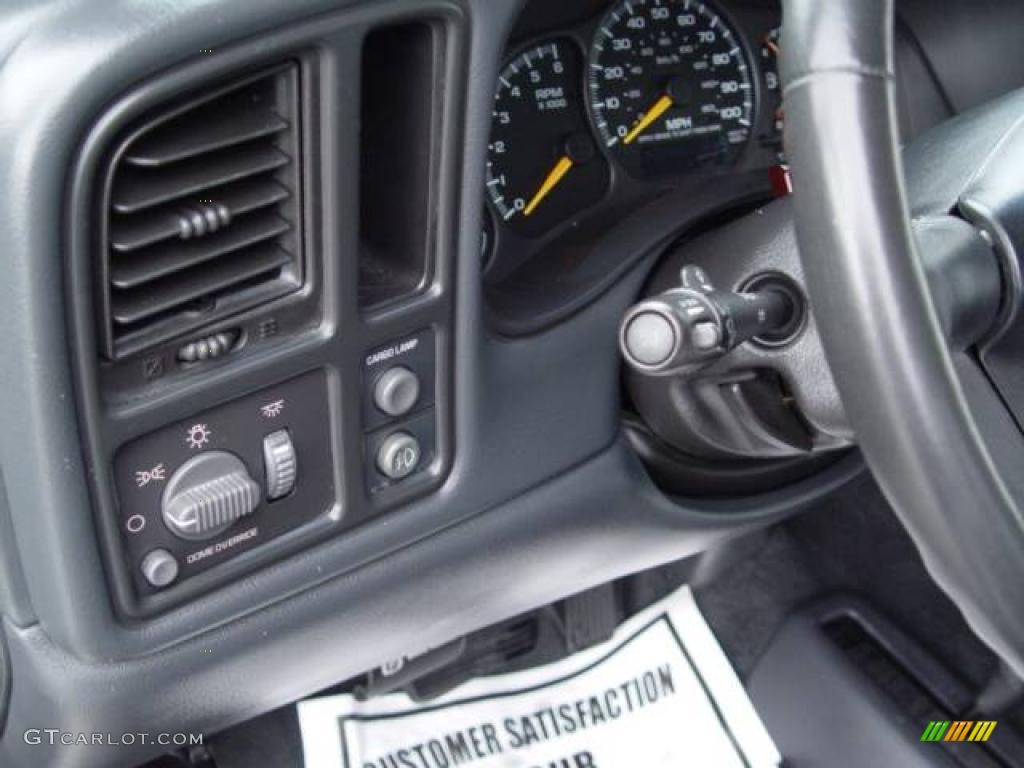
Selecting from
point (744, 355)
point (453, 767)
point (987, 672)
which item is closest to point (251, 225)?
point (744, 355)

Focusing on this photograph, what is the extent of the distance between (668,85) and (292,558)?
506 millimetres

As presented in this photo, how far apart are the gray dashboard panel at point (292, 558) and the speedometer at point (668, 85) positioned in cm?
15

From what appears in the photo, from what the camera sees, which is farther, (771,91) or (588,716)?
(588,716)

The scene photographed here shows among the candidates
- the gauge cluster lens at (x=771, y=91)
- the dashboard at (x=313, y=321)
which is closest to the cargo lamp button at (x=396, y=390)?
the dashboard at (x=313, y=321)

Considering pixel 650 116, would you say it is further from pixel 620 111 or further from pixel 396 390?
pixel 396 390

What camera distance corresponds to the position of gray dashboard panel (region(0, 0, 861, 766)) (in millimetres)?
742

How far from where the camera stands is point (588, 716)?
4.80 ft

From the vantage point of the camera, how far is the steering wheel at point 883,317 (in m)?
0.65

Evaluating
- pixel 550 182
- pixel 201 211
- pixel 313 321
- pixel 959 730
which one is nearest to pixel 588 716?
pixel 959 730

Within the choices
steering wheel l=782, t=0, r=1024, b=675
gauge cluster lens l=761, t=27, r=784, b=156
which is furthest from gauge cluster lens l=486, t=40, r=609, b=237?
steering wheel l=782, t=0, r=1024, b=675

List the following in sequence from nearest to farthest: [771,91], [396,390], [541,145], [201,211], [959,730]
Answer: [201,211] → [396,390] → [541,145] → [771,91] → [959,730]

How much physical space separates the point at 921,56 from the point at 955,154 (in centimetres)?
44

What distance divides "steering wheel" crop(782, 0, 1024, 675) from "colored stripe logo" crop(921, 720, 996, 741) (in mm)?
812

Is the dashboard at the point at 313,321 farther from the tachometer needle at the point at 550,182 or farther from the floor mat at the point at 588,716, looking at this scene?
the floor mat at the point at 588,716
